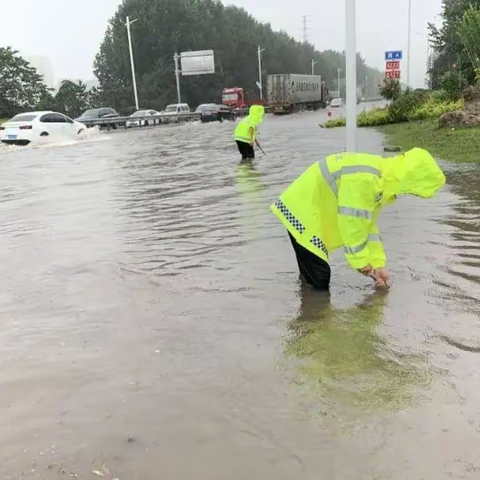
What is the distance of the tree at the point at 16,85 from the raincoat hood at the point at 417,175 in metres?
42.6

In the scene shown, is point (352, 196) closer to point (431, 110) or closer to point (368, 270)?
point (368, 270)

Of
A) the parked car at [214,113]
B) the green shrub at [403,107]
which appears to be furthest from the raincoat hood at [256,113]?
the parked car at [214,113]

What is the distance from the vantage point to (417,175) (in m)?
3.64

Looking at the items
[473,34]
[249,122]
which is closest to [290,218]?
[249,122]

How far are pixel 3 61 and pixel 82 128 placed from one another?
21733 millimetres

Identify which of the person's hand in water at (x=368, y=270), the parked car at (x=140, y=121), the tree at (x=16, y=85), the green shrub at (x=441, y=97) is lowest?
the parked car at (x=140, y=121)

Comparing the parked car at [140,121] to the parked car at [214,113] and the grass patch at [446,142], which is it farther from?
the grass patch at [446,142]

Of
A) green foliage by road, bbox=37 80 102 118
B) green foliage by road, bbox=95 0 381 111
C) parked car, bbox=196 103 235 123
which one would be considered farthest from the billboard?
parked car, bbox=196 103 235 123

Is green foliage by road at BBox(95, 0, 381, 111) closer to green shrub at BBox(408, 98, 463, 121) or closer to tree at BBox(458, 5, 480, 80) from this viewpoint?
green shrub at BBox(408, 98, 463, 121)

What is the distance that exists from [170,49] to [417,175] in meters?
65.9

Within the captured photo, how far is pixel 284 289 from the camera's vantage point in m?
4.76

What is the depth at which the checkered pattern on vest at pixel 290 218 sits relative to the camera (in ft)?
13.7

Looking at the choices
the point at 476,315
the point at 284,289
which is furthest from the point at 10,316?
the point at 476,315

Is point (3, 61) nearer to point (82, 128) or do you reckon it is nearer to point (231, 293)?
point (82, 128)
